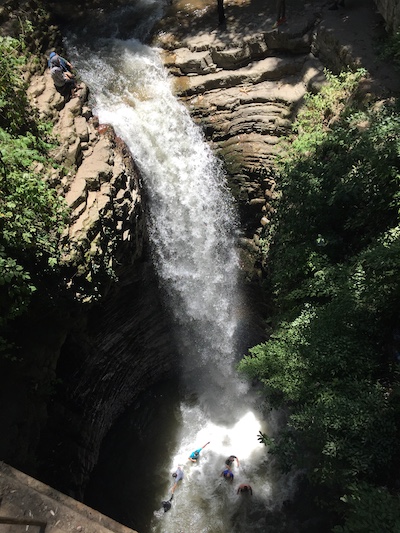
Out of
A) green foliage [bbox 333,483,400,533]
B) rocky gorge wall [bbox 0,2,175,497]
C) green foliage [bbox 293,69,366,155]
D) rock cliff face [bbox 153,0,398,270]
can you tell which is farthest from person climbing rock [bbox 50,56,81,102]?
green foliage [bbox 333,483,400,533]

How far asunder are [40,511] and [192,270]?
6.56 metres

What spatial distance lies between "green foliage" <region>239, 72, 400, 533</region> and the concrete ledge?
257 cm

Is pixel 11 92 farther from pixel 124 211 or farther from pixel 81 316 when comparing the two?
pixel 81 316

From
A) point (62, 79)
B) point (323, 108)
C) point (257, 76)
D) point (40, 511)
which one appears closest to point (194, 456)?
point (40, 511)

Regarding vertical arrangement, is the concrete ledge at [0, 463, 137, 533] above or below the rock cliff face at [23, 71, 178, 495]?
A: below

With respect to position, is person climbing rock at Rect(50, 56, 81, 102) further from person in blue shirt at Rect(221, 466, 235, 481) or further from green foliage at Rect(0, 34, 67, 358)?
person in blue shirt at Rect(221, 466, 235, 481)

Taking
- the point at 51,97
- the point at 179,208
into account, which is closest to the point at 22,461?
the point at 179,208

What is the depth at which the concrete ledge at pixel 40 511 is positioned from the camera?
309 centimetres

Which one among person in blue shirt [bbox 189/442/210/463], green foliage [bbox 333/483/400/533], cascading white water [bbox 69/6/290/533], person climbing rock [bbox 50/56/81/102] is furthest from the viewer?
person in blue shirt [bbox 189/442/210/463]

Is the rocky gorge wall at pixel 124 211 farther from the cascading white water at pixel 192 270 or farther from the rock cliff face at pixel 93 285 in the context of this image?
the cascading white water at pixel 192 270

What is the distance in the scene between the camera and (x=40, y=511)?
10.4 ft

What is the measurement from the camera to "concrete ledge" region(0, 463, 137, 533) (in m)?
3.09

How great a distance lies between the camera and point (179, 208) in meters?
9.02

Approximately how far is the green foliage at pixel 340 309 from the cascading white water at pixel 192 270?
176 centimetres
